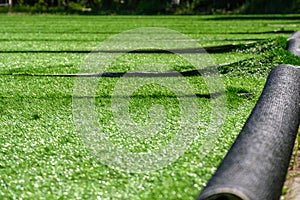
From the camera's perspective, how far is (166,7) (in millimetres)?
22609

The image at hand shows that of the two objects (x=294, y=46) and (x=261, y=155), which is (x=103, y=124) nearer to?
(x=261, y=155)

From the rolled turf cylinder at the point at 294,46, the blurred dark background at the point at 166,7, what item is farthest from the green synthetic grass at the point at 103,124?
the blurred dark background at the point at 166,7

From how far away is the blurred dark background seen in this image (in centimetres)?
2083

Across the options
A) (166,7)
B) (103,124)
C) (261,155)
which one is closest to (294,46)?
(103,124)

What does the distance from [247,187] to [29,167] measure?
4.22ft

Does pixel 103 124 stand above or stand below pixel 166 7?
below

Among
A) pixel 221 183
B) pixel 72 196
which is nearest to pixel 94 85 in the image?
pixel 72 196

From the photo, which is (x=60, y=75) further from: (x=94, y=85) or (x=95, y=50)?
(x=95, y=50)

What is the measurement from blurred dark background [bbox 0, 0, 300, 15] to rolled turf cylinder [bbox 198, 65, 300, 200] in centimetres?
1760

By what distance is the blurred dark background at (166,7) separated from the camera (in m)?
20.8

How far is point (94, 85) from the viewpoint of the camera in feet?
17.2

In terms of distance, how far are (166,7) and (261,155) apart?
808 inches

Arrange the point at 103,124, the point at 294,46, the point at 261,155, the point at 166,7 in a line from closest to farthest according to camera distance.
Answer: the point at 261,155 → the point at 103,124 → the point at 294,46 → the point at 166,7

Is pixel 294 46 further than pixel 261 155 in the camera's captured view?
Yes
